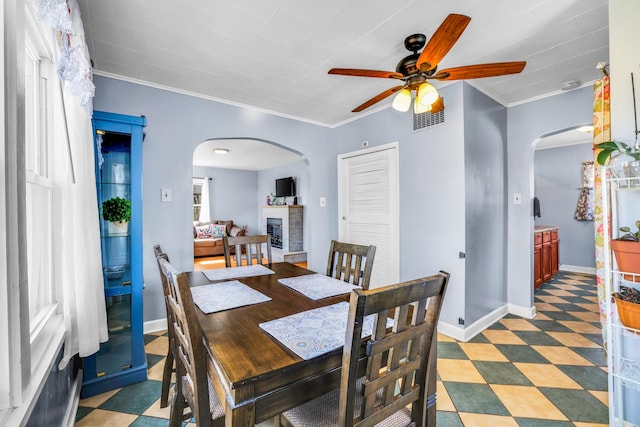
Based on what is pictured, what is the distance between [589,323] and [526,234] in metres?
1.08

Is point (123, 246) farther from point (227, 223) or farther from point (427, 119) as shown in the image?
point (227, 223)

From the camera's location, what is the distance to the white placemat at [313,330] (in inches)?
37.5

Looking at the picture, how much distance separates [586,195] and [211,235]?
7960 mm

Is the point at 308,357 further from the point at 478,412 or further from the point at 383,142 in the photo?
the point at 383,142

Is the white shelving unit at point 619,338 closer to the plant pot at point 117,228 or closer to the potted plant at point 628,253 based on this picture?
the potted plant at point 628,253

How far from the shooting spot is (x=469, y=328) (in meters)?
2.64

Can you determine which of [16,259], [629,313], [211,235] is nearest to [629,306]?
[629,313]

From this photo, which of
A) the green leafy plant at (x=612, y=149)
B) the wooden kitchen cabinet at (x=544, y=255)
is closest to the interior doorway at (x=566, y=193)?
the wooden kitchen cabinet at (x=544, y=255)

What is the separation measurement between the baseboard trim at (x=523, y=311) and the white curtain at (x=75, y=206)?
388cm

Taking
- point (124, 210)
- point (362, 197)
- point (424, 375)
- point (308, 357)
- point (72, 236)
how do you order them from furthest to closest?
point (362, 197)
point (124, 210)
point (72, 236)
point (424, 375)
point (308, 357)

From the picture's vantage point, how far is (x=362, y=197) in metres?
3.63

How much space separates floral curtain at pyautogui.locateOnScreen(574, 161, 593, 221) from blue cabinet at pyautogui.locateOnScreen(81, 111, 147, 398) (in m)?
6.77

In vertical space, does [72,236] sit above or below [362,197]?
below

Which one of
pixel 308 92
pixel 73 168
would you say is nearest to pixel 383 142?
pixel 308 92
